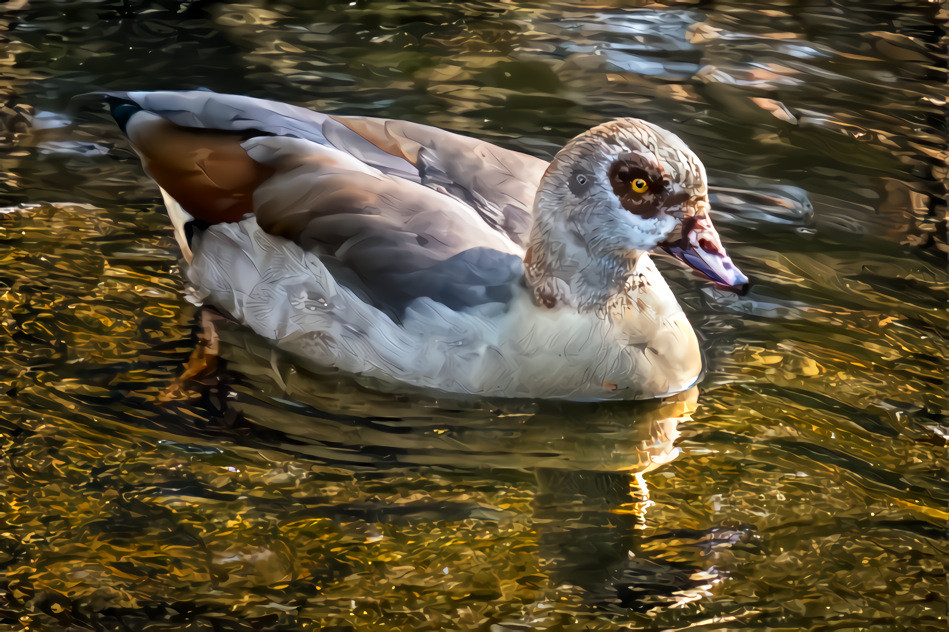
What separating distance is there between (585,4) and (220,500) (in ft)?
18.6

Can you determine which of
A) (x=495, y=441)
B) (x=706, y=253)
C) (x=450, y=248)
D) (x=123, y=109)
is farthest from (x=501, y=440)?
(x=123, y=109)

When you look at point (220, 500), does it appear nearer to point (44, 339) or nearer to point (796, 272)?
point (44, 339)

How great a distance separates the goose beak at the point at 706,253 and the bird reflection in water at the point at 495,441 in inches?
24.2

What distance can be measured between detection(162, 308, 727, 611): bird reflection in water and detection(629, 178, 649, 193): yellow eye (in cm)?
93

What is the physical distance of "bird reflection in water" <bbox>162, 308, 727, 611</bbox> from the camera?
4312mm

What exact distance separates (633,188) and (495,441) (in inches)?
45.9

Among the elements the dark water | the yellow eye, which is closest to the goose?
the yellow eye

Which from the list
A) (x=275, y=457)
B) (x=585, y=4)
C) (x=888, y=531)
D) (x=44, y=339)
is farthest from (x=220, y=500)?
(x=585, y=4)

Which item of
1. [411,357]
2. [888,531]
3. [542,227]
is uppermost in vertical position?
[542,227]

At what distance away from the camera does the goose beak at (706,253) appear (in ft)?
15.7

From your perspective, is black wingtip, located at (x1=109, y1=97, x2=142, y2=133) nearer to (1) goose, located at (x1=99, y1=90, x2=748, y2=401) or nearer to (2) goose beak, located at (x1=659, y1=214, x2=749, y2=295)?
(1) goose, located at (x1=99, y1=90, x2=748, y2=401)

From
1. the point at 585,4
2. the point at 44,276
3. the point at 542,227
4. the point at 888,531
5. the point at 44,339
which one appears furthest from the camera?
the point at 585,4

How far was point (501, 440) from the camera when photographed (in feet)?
15.9

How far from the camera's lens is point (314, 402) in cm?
500
